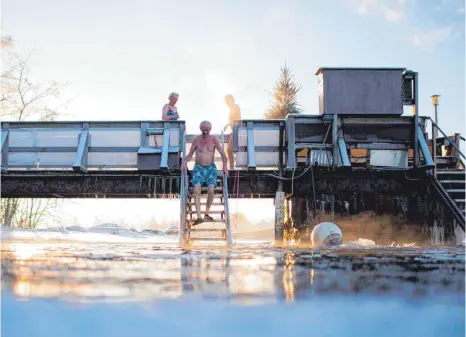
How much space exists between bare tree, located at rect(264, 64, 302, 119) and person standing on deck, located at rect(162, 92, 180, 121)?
38.5 feet

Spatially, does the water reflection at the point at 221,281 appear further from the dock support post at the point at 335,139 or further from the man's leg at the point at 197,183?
the dock support post at the point at 335,139

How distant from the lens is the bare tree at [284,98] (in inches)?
952

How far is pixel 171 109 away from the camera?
41.7 ft

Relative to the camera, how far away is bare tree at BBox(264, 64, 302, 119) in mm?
24188

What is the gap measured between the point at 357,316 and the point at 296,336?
378 mm

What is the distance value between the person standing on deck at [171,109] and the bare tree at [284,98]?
11.7 metres

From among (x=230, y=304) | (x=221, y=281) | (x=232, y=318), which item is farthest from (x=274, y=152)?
(x=232, y=318)

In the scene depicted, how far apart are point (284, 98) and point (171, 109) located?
12.7 m

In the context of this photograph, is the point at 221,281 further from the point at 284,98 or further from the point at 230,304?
the point at 284,98

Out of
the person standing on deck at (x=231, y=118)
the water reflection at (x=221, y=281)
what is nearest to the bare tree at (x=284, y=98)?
the person standing on deck at (x=231, y=118)

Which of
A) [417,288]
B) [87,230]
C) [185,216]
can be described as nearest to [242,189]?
[185,216]

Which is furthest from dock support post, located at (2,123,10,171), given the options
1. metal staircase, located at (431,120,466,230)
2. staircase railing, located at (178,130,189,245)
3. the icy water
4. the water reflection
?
metal staircase, located at (431,120,466,230)

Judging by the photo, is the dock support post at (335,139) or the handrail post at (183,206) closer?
the handrail post at (183,206)

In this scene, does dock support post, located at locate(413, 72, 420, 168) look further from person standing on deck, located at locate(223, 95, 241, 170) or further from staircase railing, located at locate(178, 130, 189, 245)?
staircase railing, located at locate(178, 130, 189, 245)
